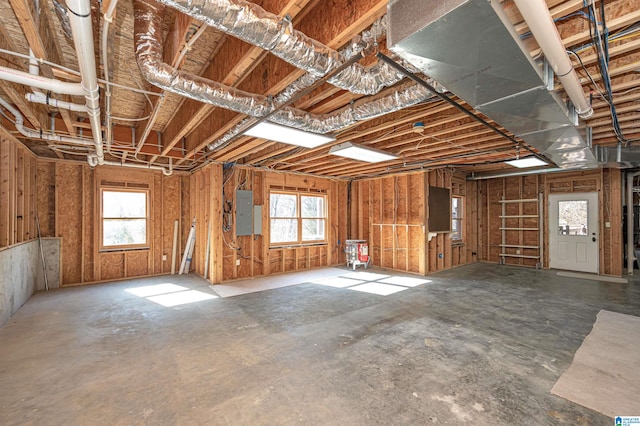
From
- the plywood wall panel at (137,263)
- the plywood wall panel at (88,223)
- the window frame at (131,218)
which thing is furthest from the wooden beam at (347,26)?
the plywood wall panel at (137,263)

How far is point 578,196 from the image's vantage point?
7.07 metres

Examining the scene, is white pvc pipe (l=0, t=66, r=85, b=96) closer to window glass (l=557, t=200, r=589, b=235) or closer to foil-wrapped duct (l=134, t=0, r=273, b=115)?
foil-wrapped duct (l=134, t=0, r=273, b=115)

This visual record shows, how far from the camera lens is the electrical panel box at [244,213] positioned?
20.7 feet

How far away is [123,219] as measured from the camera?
6.36m

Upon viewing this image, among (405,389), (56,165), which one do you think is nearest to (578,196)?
(405,389)

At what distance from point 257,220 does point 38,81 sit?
4617 millimetres

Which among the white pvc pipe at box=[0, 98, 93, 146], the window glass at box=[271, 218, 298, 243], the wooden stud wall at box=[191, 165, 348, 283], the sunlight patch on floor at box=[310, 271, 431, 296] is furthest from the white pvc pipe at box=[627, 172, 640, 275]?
the white pvc pipe at box=[0, 98, 93, 146]

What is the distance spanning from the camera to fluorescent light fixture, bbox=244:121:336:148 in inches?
133

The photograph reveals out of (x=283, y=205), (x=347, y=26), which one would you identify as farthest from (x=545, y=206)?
(x=347, y=26)

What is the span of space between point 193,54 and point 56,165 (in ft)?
16.6

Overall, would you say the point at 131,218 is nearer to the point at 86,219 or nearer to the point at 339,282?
the point at 86,219

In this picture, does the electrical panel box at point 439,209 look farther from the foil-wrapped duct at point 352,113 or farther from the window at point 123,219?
the window at point 123,219

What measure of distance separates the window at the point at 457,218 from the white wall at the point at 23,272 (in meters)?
9.23

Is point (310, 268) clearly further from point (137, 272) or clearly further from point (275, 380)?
point (275, 380)
